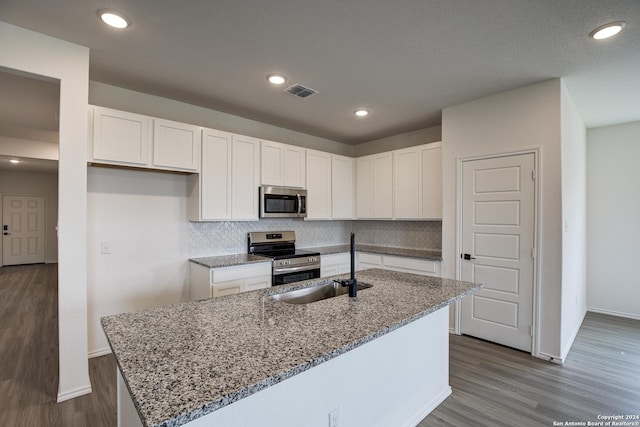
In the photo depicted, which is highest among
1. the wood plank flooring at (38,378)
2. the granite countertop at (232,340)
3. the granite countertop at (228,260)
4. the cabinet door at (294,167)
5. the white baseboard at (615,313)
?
the cabinet door at (294,167)

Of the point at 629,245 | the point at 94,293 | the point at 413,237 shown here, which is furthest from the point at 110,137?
the point at 629,245

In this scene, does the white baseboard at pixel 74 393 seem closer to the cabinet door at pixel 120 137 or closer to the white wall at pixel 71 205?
the white wall at pixel 71 205

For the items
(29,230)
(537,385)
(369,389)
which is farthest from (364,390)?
(29,230)

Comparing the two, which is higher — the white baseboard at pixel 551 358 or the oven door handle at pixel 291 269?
the oven door handle at pixel 291 269

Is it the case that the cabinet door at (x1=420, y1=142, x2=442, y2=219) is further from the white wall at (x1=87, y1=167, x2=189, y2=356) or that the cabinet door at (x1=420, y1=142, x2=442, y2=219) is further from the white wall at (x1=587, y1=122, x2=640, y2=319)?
the white wall at (x1=87, y1=167, x2=189, y2=356)

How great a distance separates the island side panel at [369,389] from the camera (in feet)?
3.95

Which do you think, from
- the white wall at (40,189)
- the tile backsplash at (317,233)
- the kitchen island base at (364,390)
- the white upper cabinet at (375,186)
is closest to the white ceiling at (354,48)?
the white upper cabinet at (375,186)

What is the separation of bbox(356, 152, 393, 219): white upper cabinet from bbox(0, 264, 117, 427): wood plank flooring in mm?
3653

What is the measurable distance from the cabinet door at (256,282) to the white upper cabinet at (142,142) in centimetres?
135

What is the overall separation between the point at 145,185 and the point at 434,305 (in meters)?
3.10

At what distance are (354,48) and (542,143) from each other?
208 cm

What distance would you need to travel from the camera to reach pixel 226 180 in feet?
11.6

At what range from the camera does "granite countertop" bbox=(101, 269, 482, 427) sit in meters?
0.88

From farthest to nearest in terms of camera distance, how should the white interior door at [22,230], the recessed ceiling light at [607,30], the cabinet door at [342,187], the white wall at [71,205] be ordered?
1. the white interior door at [22,230]
2. the cabinet door at [342,187]
3. the white wall at [71,205]
4. the recessed ceiling light at [607,30]
